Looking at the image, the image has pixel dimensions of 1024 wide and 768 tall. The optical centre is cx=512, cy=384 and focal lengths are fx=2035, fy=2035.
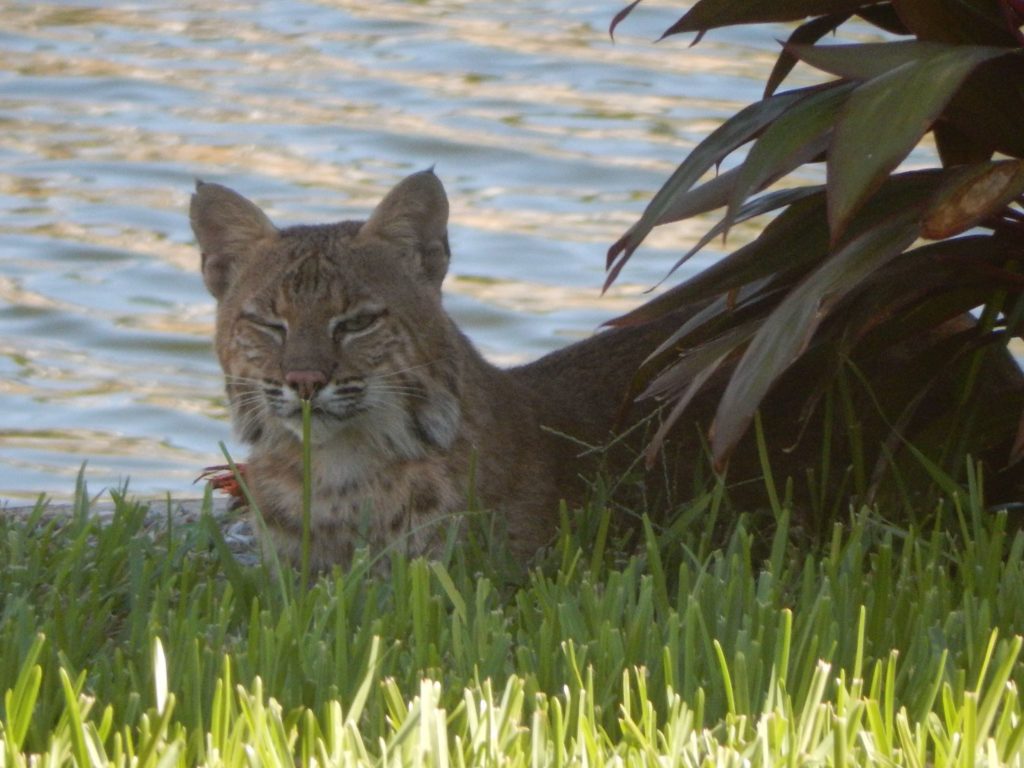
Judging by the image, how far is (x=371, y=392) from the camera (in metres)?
4.92

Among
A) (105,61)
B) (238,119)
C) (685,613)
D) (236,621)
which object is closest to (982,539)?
(685,613)

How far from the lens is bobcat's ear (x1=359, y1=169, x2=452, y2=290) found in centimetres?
→ 522

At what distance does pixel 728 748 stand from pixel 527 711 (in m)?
0.44

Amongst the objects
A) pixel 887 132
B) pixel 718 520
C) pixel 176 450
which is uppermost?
pixel 887 132

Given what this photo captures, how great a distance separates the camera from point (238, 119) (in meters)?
13.1

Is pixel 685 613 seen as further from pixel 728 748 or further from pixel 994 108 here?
pixel 994 108

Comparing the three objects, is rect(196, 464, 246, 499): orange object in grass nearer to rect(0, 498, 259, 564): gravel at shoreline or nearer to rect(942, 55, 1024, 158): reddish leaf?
rect(0, 498, 259, 564): gravel at shoreline

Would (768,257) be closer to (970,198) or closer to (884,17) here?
(970,198)

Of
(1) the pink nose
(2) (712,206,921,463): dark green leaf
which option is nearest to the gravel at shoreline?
(1) the pink nose

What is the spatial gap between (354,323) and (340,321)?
35 mm

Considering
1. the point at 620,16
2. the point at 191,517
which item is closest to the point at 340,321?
the point at 191,517

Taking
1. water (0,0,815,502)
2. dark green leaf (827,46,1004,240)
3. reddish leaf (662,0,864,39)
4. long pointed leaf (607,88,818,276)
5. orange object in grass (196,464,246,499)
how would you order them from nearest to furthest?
dark green leaf (827,46,1004,240)
long pointed leaf (607,88,818,276)
reddish leaf (662,0,864,39)
orange object in grass (196,464,246,499)
water (0,0,815,502)

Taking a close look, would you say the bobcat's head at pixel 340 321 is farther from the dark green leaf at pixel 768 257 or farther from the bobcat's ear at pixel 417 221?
the dark green leaf at pixel 768 257

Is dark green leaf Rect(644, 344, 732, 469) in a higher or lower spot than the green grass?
higher
